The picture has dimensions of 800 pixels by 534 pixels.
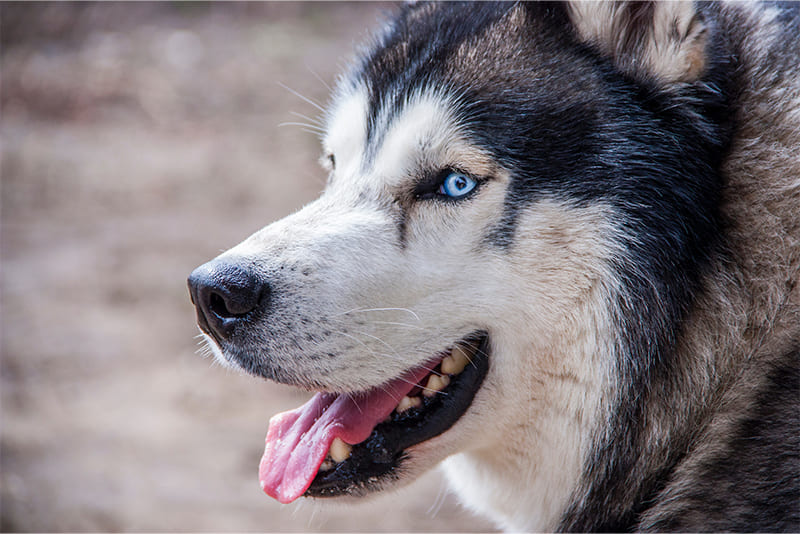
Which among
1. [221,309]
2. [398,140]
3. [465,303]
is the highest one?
[398,140]

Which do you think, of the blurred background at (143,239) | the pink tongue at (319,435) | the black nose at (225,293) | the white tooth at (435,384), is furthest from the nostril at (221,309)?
the blurred background at (143,239)

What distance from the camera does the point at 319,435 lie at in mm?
2410

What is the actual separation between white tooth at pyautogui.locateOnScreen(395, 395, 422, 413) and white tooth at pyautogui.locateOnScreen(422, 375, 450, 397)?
0.12ft

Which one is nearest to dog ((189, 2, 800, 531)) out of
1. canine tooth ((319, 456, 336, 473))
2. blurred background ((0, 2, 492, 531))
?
canine tooth ((319, 456, 336, 473))

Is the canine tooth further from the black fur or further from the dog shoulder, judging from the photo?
the dog shoulder

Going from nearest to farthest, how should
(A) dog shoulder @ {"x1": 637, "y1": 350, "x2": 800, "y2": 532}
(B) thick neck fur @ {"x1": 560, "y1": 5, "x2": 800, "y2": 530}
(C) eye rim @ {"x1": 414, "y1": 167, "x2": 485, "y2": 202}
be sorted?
(A) dog shoulder @ {"x1": 637, "y1": 350, "x2": 800, "y2": 532} < (B) thick neck fur @ {"x1": 560, "y1": 5, "x2": 800, "y2": 530} < (C) eye rim @ {"x1": 414, "y1": 167, "x2": 485, "y2": 202}

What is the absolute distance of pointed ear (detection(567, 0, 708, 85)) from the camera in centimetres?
223

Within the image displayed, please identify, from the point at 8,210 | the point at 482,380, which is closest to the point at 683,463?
the point at 482,380

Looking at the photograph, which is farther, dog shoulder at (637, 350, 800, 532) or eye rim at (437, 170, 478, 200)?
eye rim at (437, 170, 478, 200)

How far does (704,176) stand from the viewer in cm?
222

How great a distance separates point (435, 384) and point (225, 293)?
27.3 inches

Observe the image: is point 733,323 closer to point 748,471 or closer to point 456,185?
point 748,471

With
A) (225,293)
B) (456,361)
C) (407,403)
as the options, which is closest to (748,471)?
(456,361)

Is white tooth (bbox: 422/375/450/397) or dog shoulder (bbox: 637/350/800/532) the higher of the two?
white tooth (bbox: 422/375/450/397)
